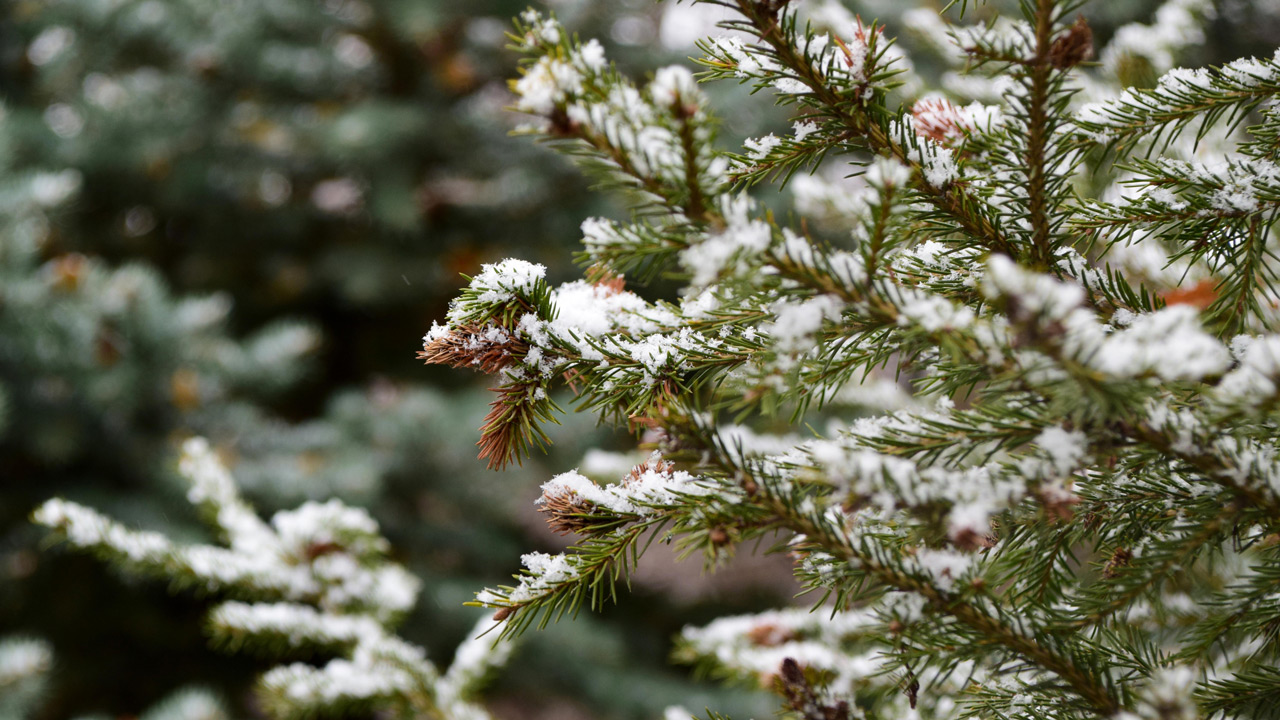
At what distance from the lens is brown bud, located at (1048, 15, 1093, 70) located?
39 cm

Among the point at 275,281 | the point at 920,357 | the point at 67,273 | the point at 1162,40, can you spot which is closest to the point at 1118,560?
the point at 920,357

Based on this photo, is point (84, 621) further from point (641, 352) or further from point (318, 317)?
point (641, 352)

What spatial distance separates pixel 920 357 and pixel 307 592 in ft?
2.84

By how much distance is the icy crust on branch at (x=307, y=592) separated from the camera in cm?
87

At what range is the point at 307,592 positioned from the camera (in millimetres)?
993

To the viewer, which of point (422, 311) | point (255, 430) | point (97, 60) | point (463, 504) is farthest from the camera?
point (422, 311)

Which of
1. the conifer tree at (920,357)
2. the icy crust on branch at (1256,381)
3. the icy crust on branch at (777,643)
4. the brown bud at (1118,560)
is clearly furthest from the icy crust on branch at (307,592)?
the icy crust on branch at (1256,381)

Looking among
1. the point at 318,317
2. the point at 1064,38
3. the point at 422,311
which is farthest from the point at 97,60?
the point at 1064,38

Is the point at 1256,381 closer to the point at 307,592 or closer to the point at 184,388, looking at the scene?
the point at 307,592

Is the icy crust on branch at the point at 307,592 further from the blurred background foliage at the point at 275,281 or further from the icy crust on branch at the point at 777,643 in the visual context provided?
the blurred background foliage at the point at 275,281

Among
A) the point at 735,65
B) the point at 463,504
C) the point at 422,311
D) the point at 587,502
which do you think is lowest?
the point at 587,502

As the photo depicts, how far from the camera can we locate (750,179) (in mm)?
500

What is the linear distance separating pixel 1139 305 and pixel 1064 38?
0.22 meters

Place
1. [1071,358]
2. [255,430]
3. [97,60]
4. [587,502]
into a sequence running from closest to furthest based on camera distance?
[1071,358] < [587,502] < [255,430] < [97,60]
